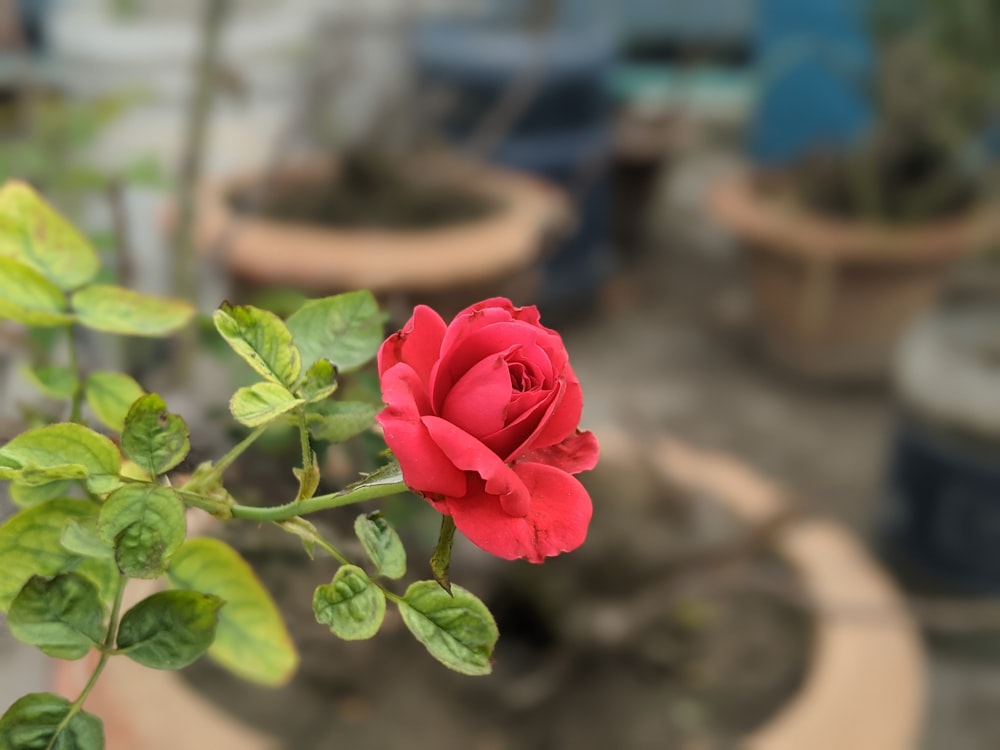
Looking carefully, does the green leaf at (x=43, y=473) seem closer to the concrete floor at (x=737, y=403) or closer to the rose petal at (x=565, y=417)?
the rose petal at (x=565, y=417)

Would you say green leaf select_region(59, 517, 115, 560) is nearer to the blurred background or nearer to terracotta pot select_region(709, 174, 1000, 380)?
the blurred background

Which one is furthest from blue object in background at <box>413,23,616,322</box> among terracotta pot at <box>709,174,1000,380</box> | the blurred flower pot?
the blurred flower pot

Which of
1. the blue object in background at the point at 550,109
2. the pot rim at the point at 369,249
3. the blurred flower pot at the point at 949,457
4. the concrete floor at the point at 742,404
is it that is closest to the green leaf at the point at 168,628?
the pot rim at the point at 369,249

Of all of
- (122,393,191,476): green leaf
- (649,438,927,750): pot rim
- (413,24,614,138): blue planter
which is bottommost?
(413,24,614,138): blue planter

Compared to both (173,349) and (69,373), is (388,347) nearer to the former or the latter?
(69,373)

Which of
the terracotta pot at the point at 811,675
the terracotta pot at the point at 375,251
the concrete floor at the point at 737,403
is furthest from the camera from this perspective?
the concrete floor at the point at 737,403

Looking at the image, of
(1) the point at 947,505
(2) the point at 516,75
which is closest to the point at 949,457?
(1) the point at 947,505

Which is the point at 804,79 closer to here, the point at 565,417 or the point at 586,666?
the point at 586,666
